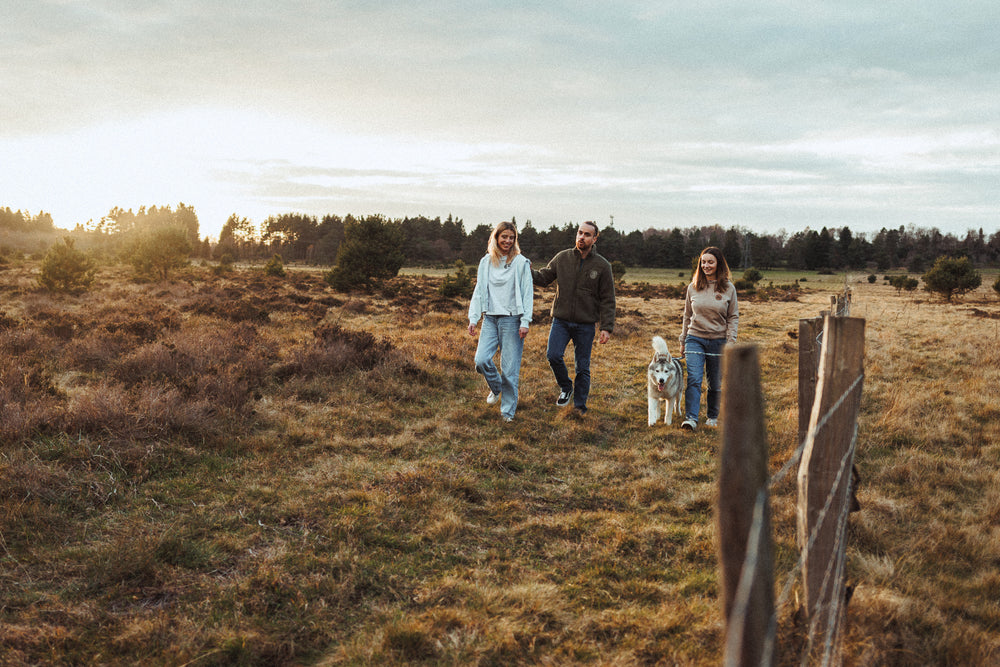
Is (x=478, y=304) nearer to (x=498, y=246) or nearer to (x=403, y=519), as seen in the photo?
(x=498, y=246)

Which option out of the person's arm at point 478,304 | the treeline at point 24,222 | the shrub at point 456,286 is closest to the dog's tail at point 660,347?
the person's arm at point 478,304

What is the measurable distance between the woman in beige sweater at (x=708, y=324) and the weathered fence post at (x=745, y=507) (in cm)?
502

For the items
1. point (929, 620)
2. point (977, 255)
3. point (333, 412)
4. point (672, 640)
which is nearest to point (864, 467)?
point (929, 620)

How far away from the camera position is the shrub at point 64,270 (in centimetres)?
1723

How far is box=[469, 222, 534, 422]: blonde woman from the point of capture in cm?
660

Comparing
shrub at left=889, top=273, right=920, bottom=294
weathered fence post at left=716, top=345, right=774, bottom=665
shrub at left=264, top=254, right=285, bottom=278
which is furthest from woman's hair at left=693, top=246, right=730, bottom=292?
shrub at left=889, top=273, right=920, bottom=294

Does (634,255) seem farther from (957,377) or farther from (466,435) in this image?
(466,435)

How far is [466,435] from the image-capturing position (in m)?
6.20

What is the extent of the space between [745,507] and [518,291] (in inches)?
209

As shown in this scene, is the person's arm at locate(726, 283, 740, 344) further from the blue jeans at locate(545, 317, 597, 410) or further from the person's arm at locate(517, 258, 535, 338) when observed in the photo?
the person's arm at locate(517, 258, 535, 338)

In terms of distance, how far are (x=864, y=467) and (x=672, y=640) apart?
3.44 metres

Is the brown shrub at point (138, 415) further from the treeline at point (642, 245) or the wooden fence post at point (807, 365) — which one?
the treeline at point (642, 245)

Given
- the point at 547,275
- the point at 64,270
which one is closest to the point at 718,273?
the point at 547,275

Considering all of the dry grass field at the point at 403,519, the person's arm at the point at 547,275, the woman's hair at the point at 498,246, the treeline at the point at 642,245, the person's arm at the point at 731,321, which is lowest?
the dry grass field at the point at 403,519
